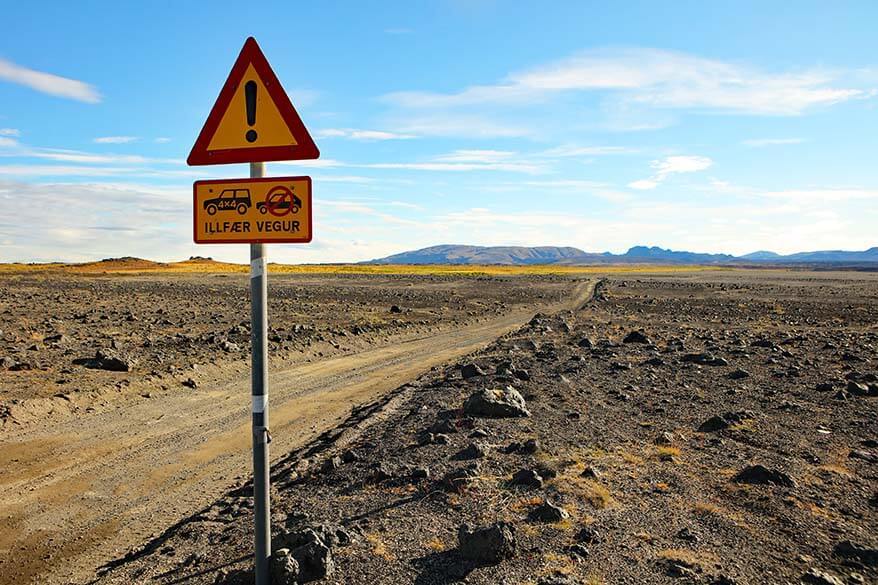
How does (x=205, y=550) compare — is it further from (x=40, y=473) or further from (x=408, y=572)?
(x=40, y=473)

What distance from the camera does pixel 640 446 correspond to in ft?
29.7

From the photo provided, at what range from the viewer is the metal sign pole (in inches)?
160

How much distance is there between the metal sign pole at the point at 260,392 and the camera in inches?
160

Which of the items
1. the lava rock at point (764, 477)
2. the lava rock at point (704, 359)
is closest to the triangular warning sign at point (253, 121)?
the lava rock at point (764, 477)

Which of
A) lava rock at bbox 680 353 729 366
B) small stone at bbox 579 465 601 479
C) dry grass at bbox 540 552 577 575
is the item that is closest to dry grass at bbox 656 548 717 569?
dry grass at bbox 540 552 577 575

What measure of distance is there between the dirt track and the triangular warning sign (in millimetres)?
4629

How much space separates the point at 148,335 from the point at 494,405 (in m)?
17.0

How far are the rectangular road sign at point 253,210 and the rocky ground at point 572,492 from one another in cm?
276

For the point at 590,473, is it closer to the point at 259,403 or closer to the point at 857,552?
the point at 857,552

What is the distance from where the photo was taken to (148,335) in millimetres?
23016

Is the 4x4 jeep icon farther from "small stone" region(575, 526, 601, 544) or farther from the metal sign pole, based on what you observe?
"small stone" region(575, 526, 601, 544)

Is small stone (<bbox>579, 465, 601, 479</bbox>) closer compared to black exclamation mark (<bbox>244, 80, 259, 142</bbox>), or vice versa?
black exclamation mark (<bbox>244, 80, 259, 142</bbox>)

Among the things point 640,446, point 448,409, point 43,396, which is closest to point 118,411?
point 43,396

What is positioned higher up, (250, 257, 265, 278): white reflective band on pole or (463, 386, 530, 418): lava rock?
(250, 257, 265, 278): white reflective band on pole
